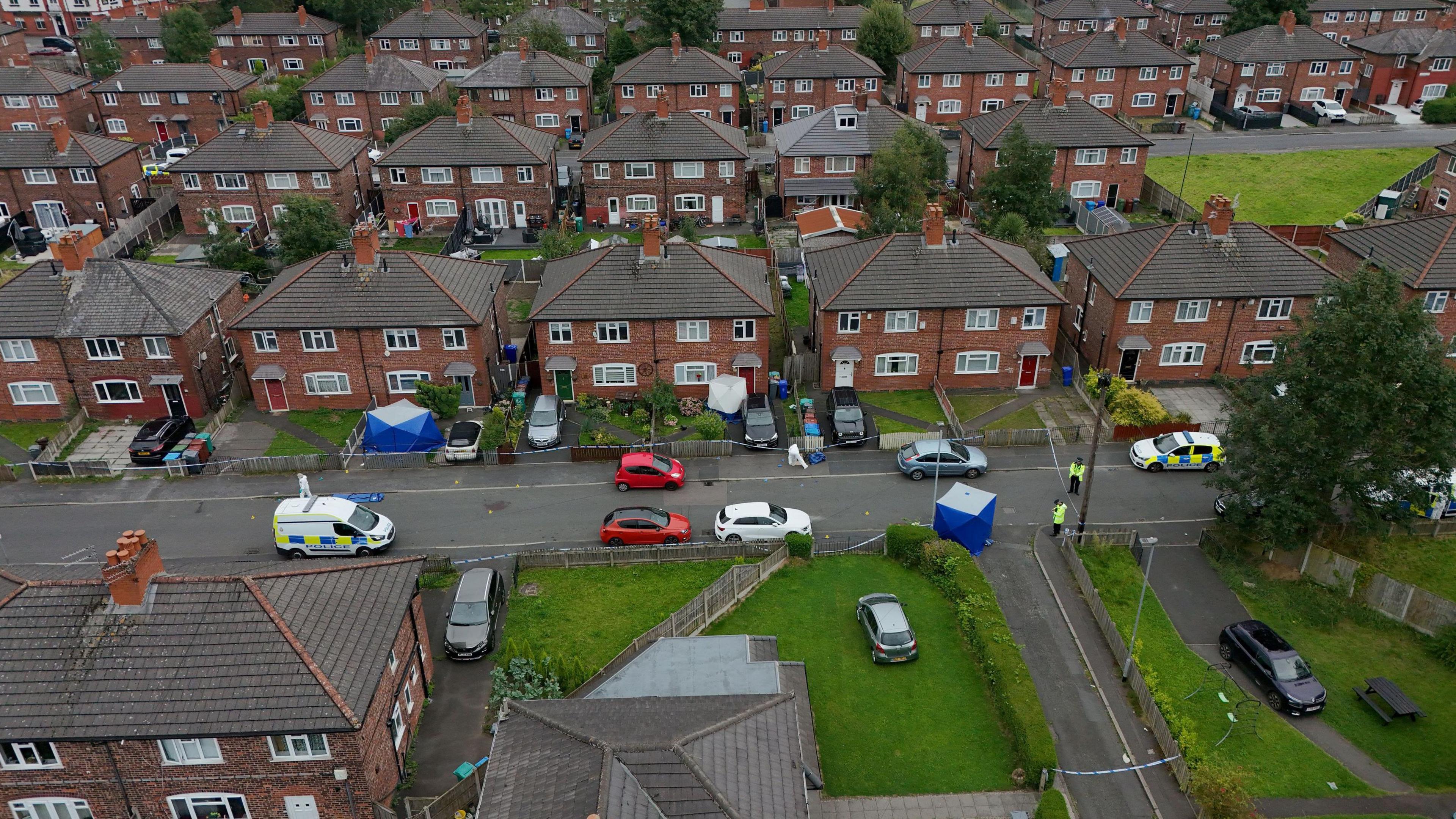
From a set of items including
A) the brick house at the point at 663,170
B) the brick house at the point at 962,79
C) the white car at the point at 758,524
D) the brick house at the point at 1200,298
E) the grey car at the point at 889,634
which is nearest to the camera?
the grey car at the point at 889,634

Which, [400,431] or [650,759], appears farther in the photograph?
[400,431]

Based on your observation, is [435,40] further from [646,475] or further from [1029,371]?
[1029,371]

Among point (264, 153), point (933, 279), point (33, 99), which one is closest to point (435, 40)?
point (33, 99)

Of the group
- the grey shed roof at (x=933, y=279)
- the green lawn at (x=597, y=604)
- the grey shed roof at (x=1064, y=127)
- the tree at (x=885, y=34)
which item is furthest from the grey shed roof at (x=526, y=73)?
the green lawn at (x=597, y=604)

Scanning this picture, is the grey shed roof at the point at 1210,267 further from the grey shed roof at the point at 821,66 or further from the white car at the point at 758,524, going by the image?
the grey shed roof at the point at 821,66

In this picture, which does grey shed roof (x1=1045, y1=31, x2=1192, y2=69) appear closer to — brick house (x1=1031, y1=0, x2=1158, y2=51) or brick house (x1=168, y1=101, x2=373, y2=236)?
brick house (x1=1031, y1=0, x2=1158, y2=51)

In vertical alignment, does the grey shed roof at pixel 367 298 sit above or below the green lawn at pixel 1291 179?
above

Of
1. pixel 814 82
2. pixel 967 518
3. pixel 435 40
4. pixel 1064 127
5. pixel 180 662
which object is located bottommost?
pixel 967 518
